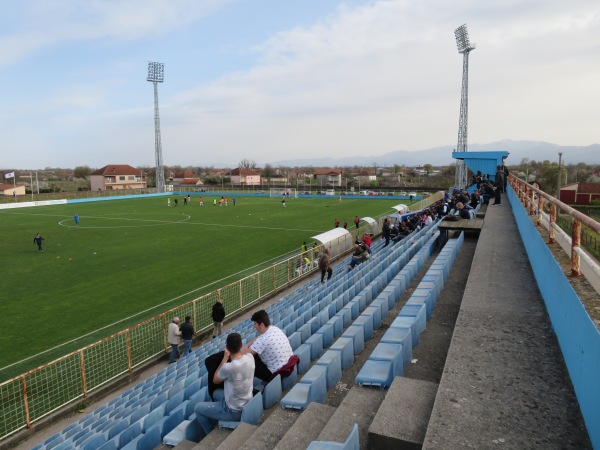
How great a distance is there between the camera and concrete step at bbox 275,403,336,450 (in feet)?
11.6

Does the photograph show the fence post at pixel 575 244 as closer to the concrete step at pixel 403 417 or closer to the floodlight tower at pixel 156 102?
the concrete step at pixel 403 417

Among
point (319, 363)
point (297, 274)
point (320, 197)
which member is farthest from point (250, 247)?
point (320, 197)

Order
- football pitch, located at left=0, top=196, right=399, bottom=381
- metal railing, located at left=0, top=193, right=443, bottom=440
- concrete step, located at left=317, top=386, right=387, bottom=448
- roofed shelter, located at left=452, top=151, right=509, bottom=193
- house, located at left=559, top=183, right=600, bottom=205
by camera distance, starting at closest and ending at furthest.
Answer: concrete step, located at left=317, top=386, right=387, bottom=448
metal railing, located at left=0, top=193, right=443, bottom=440
football pitch, located at left=0, top=196, right=399, bottom=381
roofed shelter, located at left=452, top=151, right=509, bottom=193
house, located at left=559, top=183, right=600, bottom=205

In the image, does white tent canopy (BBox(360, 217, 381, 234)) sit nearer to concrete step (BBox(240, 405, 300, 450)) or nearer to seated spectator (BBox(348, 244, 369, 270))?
seated spectator (BBox(348, 244, 369, 270))

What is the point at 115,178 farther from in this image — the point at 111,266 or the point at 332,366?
the point at 332,366

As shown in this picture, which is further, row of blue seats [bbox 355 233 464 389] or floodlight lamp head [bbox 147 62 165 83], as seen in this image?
floodlight lamp head [bbox 147 62 165 83]

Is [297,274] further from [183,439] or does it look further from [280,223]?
[280,223]

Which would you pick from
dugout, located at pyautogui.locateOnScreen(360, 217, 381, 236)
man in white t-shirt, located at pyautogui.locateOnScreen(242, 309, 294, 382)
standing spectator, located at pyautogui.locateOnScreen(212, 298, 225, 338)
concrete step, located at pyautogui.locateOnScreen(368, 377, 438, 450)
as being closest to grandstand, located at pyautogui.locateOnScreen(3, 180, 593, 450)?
concrete step, located at pyautogui.locateOnScreen(368, 377, 438, 450)

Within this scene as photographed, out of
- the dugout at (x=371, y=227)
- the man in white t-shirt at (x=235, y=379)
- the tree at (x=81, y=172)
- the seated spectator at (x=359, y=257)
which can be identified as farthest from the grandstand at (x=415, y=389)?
the tree at (x=81, y=172)

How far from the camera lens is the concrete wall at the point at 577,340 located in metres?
2.80

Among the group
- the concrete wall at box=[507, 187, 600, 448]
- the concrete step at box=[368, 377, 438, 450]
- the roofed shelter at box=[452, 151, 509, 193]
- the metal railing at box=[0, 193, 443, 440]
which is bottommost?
the metal railing at box=[0, 193, 443, 440]

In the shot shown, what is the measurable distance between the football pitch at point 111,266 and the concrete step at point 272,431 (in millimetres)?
9498

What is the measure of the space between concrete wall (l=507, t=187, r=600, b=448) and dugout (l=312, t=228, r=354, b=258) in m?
16.1

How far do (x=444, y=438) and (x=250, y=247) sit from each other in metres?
23.7
